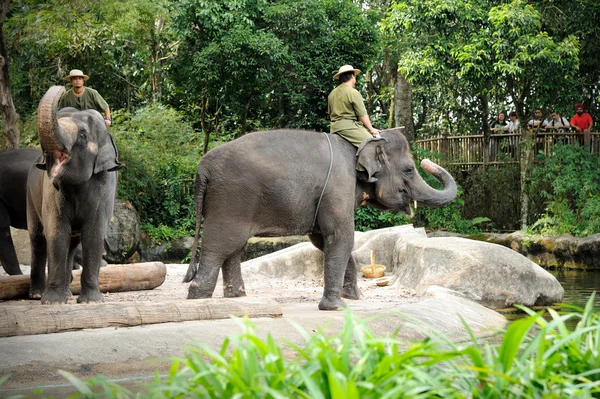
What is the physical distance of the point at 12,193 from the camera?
429 inches

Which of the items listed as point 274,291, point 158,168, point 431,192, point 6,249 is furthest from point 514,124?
point 6,249

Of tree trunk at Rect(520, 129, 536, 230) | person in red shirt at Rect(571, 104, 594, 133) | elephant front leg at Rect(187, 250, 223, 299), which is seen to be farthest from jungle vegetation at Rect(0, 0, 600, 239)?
elephant front leg at Rect(187, 250, 223, 299)

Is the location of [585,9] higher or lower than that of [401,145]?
higher

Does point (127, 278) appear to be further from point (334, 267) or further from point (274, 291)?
point (334, 267)

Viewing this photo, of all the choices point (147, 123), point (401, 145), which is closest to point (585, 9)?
point (147, 123)

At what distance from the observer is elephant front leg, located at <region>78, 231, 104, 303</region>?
8820 mm

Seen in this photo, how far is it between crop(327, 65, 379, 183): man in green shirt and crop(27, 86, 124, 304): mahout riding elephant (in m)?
2.50

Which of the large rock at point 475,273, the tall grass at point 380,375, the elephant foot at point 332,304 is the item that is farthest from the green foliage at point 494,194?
the tall grass at point 380,375

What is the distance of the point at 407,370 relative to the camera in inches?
146

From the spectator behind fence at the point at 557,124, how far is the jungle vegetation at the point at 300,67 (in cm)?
65

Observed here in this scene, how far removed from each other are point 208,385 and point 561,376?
62.3 inches

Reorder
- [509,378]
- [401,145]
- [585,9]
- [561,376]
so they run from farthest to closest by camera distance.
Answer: [585,9]
[401,145]
[561,376]
[509,378]

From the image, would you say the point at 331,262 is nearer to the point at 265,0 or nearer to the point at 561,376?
the point at 561,376

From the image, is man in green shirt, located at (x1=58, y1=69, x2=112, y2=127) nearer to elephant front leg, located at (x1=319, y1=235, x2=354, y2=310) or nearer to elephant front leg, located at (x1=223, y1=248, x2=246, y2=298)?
elephant front leg, located at (x1=223, y1=248, x2=246, y2=298)
